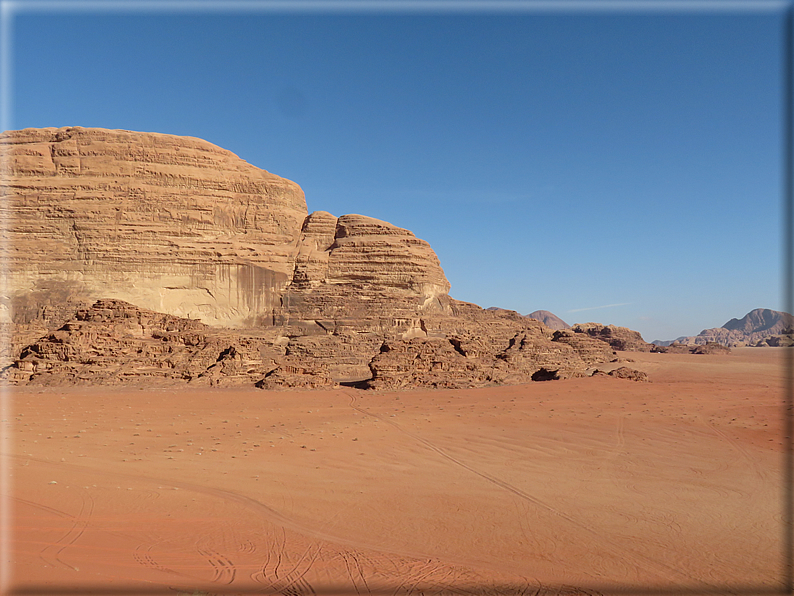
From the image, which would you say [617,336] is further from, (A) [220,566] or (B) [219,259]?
(A) [220,566]

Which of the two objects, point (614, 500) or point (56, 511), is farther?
point (614, 500)

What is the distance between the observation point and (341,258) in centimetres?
5544

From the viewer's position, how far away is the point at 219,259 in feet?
165

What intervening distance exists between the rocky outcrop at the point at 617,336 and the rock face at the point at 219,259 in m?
23.7

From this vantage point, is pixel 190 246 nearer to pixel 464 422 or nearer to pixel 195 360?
pixel 195 360

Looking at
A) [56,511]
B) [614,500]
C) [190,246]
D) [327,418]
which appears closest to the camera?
[56,511]

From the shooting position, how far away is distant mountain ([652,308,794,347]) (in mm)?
148975

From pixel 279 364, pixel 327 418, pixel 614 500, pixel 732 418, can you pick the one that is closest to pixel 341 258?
pixel 279 364

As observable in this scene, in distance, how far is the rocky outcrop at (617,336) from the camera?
242 ft

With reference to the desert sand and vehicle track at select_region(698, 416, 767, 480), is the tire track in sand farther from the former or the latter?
vehicle track at select_region(698, 416, 767, 480)

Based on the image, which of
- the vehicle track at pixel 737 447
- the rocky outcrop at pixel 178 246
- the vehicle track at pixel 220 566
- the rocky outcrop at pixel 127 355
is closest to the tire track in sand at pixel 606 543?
the vehicle track at pixel 220 566

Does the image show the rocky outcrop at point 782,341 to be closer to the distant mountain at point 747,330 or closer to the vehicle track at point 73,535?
the distant mountain at point 747,330

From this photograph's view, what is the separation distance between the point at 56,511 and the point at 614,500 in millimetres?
8102

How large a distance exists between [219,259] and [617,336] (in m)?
60.0
